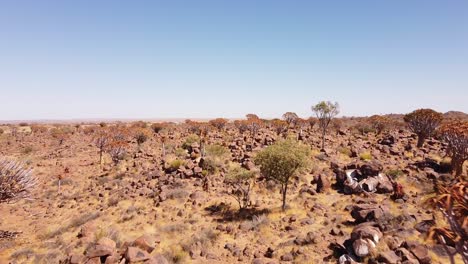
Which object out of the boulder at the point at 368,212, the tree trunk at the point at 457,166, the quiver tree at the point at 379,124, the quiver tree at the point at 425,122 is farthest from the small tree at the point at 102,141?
the quiver tree at the point at 379,124

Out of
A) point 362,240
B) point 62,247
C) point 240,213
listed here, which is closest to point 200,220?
point 240,213

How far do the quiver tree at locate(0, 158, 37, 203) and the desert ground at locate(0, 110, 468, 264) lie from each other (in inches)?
63.9

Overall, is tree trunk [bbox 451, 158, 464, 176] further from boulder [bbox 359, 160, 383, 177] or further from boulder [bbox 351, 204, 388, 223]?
boulder [bbox 351, 204, 388, 223]

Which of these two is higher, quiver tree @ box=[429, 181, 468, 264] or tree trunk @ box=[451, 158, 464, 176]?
quiver tree @ box=[429, 181, 468, 264]

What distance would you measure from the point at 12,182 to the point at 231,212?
15.8 m

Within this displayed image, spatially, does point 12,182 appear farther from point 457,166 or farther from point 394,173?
point 457,166

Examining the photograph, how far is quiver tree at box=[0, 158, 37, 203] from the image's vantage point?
784 inches

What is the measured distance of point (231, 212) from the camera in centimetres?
2584

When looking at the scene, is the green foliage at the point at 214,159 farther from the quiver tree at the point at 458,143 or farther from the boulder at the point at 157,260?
the quiver tree at the point at 458,143

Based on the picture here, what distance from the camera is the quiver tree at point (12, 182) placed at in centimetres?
1991

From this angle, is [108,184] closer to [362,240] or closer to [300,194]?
[300,194]

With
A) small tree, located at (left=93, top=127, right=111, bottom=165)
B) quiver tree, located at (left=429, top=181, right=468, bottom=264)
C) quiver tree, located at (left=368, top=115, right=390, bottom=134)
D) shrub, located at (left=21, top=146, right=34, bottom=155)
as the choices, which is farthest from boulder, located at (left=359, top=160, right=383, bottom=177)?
shrub, located at (left=21, top=146, right=34, bottom=155)

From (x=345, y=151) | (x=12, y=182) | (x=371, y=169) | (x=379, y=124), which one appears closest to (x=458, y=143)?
(x=371, y=169)

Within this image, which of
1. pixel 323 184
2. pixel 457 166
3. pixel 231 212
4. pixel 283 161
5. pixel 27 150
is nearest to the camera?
pixel 283 161
